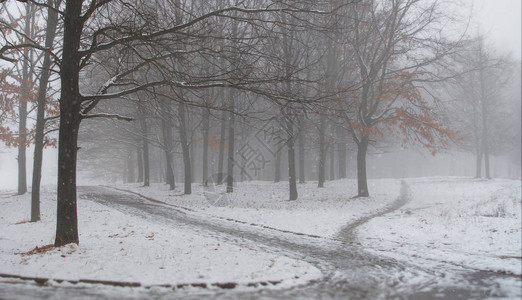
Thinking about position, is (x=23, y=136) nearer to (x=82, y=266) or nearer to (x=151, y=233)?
(x=151, y=233)

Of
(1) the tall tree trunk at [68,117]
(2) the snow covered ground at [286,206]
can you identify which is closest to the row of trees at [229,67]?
(1) the tall tree trunk at [68,117]

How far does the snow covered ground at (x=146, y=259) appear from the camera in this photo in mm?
5801

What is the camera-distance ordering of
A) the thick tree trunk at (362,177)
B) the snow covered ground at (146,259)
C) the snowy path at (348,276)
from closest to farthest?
the snowy path at (348,276) → the snow covered ground at (146,259) → the thick tree trunk at (362,177)

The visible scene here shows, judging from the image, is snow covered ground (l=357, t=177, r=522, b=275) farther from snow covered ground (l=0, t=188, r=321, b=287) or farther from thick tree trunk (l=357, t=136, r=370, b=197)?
thick tree trunk (l=357, t=136, r=370, b=197)

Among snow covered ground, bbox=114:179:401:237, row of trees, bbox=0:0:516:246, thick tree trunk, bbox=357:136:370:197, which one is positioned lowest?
snow covered ground, bbox=114:179:401:237

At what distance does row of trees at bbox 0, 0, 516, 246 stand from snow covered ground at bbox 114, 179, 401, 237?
5.24 ft

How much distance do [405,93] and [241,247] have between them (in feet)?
42.9

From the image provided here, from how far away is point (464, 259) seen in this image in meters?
6.94

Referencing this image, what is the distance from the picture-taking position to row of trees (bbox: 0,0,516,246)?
7676mm

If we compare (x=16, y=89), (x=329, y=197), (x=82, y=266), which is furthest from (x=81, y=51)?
(x=329, y=197)

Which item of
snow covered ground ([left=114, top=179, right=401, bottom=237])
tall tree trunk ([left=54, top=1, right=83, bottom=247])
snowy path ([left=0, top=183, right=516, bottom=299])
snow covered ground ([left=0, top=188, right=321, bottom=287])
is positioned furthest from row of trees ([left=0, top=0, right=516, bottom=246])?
snowy path ([left=0, top=183, right=516, bottom=299])

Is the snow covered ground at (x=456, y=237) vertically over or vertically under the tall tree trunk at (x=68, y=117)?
under

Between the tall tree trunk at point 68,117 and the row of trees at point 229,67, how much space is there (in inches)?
0.9

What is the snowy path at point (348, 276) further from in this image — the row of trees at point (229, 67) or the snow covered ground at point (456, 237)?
the row of trees at point (229, 67)
